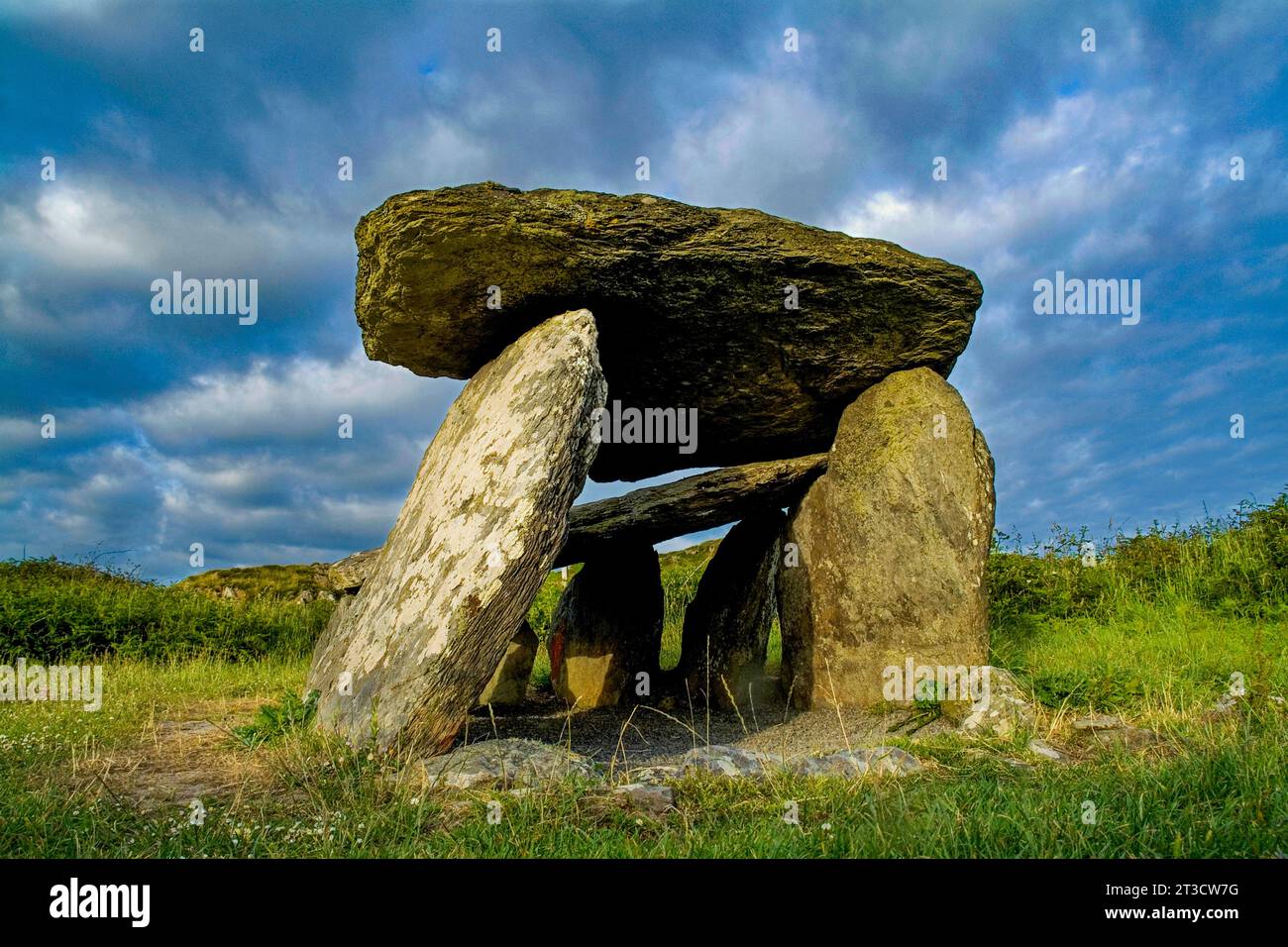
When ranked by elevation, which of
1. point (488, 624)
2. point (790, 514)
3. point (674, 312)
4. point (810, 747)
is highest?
point (674, 312)

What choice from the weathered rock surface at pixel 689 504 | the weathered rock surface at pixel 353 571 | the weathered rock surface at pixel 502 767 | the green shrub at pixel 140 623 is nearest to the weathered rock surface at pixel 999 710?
the weathered rock surface at pixel 689 504

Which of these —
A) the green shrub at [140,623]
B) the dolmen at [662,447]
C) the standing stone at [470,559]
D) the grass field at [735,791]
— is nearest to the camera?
the grass field at [735,791]

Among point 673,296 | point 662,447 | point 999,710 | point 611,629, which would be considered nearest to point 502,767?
point 999,710

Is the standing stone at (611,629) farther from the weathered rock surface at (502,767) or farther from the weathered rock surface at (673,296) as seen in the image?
the weathered rock surface at (502,767)

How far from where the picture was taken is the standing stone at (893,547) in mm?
7996

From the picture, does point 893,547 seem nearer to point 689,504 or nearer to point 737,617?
point 689,504

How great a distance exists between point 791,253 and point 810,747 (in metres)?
3.99

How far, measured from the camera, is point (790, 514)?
9.36 metres

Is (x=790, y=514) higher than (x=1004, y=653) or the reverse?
higher

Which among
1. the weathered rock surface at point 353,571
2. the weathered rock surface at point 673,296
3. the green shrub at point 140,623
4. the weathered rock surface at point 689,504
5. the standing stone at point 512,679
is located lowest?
the standing stone at point 512,679

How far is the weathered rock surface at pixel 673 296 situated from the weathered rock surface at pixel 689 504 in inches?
30.3

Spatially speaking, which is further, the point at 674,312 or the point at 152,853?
the point at 674,312
